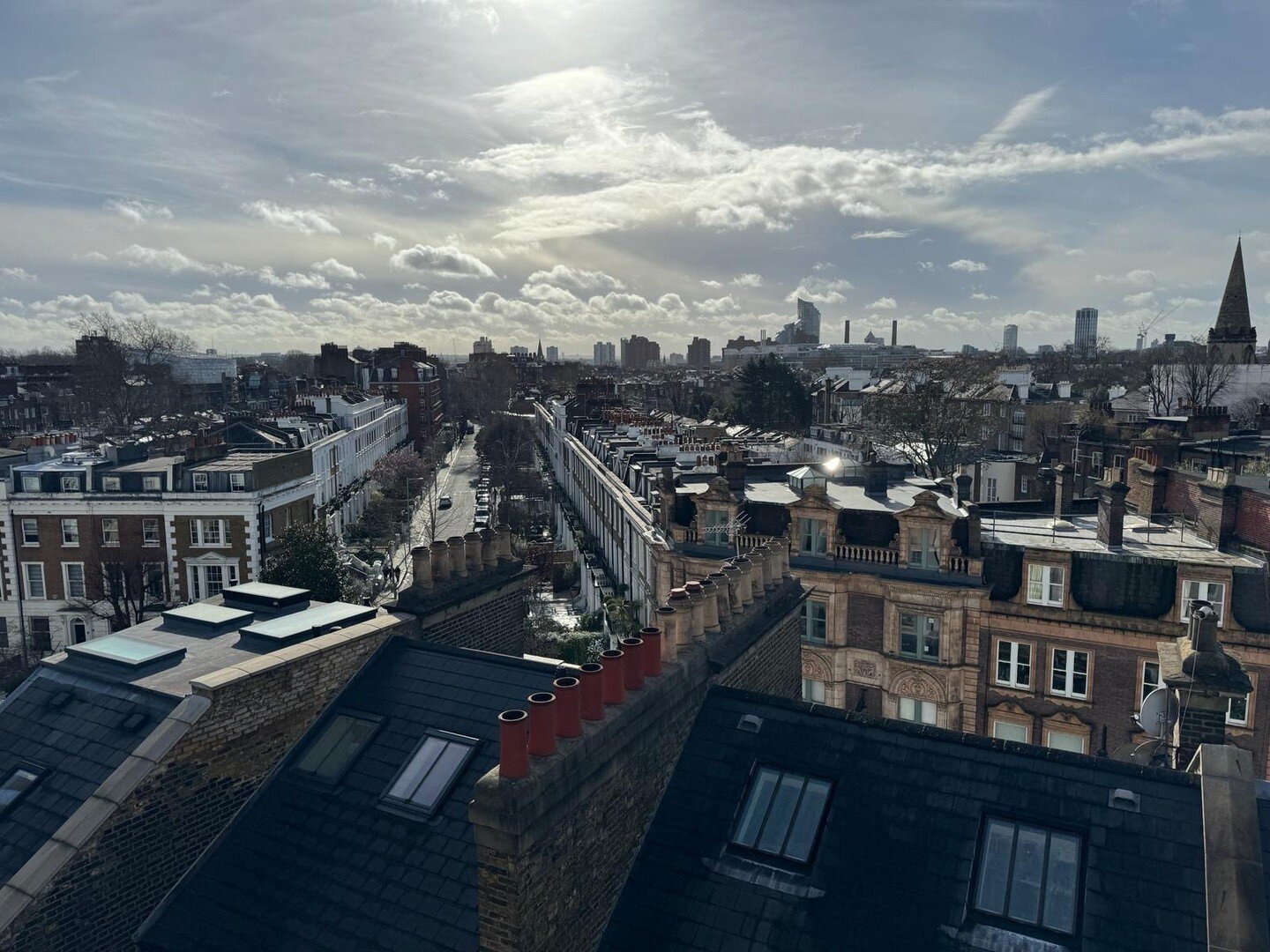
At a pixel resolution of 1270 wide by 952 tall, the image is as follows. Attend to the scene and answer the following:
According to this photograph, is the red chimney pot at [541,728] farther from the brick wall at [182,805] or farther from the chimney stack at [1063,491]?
the chimney stack at [1063,491]

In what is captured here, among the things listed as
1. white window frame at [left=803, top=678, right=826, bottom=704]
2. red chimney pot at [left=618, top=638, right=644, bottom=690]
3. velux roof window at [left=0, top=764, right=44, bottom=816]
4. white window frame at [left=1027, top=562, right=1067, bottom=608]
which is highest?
red chimney pot at [left=618, top=638, right=644, bottom=690]

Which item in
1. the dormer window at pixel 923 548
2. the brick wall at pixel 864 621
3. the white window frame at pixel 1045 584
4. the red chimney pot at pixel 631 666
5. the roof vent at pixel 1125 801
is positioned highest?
the red chimney pot at pixel 631 666

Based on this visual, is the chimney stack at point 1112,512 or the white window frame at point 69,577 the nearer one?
the chimney stack at point 1112,512

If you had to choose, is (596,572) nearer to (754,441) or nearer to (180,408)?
(754,441)

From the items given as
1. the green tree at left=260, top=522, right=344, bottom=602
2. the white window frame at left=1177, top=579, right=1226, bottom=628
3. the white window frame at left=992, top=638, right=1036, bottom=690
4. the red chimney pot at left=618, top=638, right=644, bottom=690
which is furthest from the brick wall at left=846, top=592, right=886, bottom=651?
the red chimney pot at left=618, top=638, right=644, bottom=690

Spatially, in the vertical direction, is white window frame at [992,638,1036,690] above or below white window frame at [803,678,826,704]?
above

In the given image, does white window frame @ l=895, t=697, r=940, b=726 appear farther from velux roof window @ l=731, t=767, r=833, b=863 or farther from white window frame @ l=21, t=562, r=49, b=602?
white window frame @ l=21, t=562, r=49, b=602

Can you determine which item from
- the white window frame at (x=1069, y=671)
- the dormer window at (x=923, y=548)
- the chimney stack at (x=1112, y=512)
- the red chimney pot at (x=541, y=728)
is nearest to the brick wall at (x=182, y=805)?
the red chimney pot at (x=541, y=728)
